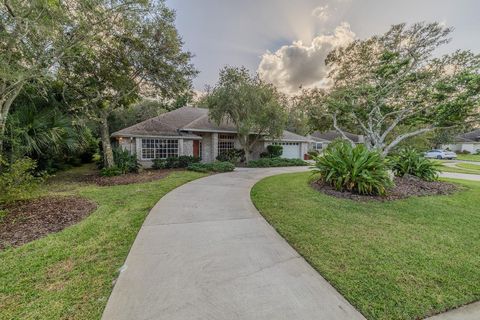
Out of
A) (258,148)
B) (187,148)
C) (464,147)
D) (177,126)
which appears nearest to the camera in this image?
(187,148)

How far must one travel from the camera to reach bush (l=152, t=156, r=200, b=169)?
1360 cm

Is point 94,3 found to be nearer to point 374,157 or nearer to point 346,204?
point 346,204

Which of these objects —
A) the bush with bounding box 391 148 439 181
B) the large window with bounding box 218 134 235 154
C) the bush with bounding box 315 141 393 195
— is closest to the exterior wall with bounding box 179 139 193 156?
the large window with bounding box 218 134 235 154

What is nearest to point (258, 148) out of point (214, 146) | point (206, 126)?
point (214, 146)

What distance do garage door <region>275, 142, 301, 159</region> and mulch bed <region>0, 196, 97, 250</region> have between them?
16814 mm

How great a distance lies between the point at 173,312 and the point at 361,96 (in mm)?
10934

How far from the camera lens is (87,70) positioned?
9.83m

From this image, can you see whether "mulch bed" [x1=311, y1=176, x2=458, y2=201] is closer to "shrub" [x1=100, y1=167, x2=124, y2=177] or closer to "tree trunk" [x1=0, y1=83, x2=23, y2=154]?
"shrub" [x1=100, y1=167, x2=124, y2=177]

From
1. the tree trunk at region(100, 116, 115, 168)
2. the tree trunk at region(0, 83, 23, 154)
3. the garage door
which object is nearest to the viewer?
the tree trunk at region(0, 83, 23, 154)

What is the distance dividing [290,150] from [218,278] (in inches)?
752

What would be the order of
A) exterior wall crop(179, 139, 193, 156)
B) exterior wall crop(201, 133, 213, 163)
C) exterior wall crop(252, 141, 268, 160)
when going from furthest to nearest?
exterior wall crop(252, 141, 268, 160) < exterior wall crop(201, 133, 213, 163) < exterior wall crop(179, 139, 193, 156)

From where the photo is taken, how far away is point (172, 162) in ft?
45.6

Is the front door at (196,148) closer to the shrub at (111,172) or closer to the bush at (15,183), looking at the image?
the shrub at (111,172)

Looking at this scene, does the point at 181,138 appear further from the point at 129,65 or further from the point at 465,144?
the point at 465,144
